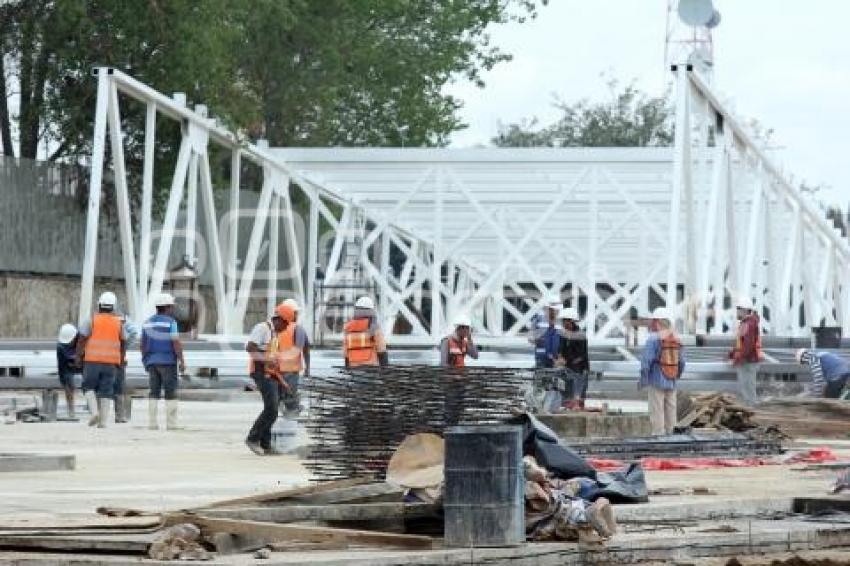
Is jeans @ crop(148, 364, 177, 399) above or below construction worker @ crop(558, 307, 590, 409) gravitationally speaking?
below

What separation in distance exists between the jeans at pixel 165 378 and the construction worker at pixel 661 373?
5.88m

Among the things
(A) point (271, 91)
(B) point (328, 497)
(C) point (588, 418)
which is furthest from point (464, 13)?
(B) point (328, 497)

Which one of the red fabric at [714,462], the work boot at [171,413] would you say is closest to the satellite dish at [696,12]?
the work boot at [171,413]

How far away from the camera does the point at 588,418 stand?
88.5 feet

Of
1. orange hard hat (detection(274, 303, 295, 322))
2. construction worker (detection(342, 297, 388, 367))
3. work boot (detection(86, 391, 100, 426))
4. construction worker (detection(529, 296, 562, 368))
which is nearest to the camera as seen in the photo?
orange hard hat (detection(274, 303, 295, 322))

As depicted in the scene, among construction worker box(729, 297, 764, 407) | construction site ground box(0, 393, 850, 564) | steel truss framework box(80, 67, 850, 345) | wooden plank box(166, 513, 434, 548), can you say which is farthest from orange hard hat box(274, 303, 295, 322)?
steel truss framework box(80, 67, 850, 345)

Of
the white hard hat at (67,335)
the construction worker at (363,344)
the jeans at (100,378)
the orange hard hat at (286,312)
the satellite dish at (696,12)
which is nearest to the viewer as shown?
the orange hard hat at (286,312)

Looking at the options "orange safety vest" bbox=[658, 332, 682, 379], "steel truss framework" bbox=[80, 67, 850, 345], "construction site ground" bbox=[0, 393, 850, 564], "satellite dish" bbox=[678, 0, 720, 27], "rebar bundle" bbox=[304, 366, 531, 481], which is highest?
"satellite dish" bbox=[678, 0, 720, 27]

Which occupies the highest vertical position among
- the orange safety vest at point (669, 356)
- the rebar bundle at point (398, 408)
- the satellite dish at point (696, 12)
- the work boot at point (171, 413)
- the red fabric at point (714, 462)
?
the satellite dish at point (696, 12)

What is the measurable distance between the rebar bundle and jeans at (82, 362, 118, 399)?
12.7m

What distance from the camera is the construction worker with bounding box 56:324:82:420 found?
1276 inches

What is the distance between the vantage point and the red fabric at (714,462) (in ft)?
72.2

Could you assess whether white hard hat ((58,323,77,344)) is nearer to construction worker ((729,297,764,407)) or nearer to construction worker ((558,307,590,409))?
construction worker ((558,307,590,409))

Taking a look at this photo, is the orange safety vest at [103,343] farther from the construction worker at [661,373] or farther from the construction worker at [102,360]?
the construction worker at [661,373]
